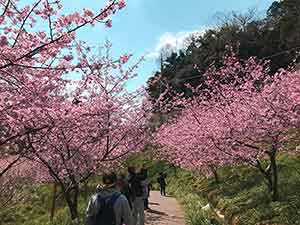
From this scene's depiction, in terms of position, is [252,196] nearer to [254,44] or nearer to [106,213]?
[106,213]

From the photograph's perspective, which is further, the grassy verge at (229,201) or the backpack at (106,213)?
the grassy verge at (229,201)

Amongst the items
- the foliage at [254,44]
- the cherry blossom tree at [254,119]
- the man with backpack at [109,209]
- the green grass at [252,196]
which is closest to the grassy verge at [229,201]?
the green grass at [252,196]

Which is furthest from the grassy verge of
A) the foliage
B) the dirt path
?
the foliage

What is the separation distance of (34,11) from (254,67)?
40.8ft

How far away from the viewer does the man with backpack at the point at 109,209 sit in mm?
5475

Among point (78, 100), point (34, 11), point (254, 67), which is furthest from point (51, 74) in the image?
point (254, 67)

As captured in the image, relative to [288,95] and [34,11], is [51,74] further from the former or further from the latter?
[288,95]

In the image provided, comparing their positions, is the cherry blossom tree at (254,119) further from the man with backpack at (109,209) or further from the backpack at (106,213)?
the backpack at (106,213)

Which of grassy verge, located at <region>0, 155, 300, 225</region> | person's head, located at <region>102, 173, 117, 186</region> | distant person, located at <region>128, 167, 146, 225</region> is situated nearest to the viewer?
person's head, located at <region>102, 173, 117, 186</region>

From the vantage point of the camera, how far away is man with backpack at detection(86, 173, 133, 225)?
5.47 metres

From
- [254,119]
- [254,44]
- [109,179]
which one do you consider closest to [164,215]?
[254,119]

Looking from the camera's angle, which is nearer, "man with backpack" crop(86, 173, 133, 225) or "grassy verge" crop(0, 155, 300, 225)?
"man with backpack" crop(86, 173, 133, 225)

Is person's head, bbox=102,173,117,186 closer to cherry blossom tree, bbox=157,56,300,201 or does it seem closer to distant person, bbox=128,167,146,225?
distant person, bbox=128,167,146,225

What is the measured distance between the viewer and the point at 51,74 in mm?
7059
